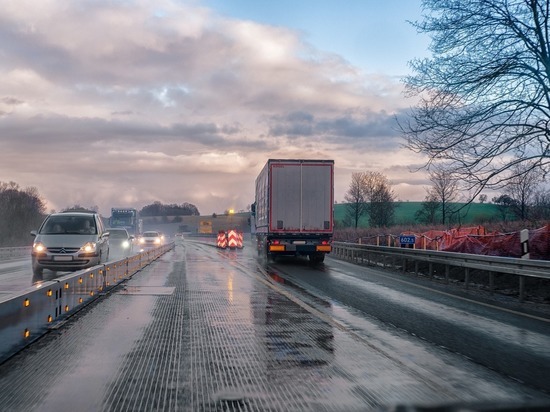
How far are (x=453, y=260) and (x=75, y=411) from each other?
14.2 meters

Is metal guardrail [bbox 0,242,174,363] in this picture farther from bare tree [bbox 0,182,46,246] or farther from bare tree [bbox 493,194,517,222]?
bare tree [bbox 0,182,46,246]

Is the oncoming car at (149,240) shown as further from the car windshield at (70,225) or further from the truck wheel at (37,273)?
the truck wheel at (37,273)

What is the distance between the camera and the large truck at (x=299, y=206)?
25234 mm

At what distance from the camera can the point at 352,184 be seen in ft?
248

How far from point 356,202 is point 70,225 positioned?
5679 centimetres

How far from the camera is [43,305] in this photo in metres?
8.76

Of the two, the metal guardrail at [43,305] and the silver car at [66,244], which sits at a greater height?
the silver car at [66,244]

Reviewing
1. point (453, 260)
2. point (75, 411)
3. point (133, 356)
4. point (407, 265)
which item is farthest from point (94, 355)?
point (407, 265)

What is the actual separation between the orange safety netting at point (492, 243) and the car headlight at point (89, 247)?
12420 millimetres

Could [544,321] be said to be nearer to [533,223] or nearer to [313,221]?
[533,223]

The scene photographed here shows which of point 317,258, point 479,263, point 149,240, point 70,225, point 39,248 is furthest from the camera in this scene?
point 149,240

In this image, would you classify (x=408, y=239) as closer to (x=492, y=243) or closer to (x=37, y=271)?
(x=492, y=243)

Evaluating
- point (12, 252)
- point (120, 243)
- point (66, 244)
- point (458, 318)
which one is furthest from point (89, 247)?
point (12, 252)

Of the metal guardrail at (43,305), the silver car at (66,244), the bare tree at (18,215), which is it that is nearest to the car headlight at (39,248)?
the silver car at (66,244)
